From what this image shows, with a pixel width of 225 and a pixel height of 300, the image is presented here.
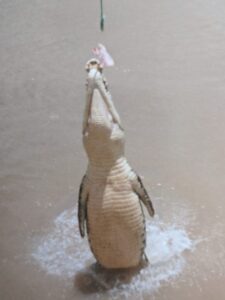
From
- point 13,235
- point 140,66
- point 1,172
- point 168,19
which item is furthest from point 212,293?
point 168,19

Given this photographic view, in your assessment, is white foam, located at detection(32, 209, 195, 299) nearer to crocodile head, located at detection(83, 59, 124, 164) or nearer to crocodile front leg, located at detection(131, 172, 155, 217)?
crocodile front leg, located at detection(131, 172, 155, 217)

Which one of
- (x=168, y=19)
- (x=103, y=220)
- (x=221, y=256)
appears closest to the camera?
(x=103, y=220)

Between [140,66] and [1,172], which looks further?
[140,66]

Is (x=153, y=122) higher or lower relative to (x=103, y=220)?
lower

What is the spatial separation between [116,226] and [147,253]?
10.5 inches

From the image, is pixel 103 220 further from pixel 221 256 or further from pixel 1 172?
pixel 1 172

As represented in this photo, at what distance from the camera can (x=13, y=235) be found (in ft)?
7.50

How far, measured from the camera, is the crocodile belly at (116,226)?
186 cm

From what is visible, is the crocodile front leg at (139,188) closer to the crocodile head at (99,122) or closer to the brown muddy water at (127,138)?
the crocodile head at (99,122)

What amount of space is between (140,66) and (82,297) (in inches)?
72.7

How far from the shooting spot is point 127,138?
9.36 ft

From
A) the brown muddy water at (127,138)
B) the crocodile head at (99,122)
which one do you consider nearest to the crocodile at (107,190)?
the crocodile head at (99,122)

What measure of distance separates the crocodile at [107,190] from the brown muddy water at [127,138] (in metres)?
0.12

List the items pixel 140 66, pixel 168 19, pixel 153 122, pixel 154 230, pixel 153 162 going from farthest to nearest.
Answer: pixel 168 19, pixel 140 66, pixel 153 122, pixel 153 162, pixel 154 230
